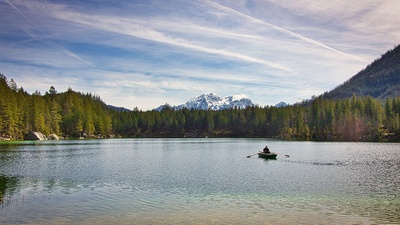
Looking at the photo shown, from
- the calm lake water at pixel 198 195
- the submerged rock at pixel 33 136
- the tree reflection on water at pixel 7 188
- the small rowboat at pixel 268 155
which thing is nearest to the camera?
the calm lake water at pixel 198 195

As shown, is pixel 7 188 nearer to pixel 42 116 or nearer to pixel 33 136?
pixel 33 136

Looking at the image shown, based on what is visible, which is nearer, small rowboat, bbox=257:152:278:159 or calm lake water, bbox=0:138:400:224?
calm lake water, bbox=0:138:400:224

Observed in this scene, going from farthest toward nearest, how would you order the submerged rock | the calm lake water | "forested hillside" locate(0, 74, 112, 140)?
the submerged rock → "forested hillside" locate(0, 74, 112, 140) → the calm lake water

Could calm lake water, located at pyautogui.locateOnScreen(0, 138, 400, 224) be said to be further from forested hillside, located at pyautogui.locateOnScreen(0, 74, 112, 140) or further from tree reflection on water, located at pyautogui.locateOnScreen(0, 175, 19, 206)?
forested hillside, located at pyautogui.locateOnScreen(0, 74, 112, 140)

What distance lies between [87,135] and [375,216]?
17592 centimetres

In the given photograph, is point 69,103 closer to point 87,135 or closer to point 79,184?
point 87,135

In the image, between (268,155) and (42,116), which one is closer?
(268,155)

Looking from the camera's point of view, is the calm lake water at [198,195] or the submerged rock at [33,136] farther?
the submerged rock at [33,136]

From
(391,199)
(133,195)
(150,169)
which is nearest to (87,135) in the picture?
(150,169)

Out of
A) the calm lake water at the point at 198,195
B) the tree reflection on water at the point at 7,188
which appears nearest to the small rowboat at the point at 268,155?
the calm lake water at the point at 198,195

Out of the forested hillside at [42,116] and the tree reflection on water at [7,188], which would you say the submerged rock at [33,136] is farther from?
the tree reflection on water at [7,188]

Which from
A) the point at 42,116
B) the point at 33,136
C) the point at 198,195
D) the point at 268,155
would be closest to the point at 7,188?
the point at 198,195

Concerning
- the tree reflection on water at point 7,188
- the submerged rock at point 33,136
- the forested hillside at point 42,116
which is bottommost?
the tree reflection on water at point 7,188

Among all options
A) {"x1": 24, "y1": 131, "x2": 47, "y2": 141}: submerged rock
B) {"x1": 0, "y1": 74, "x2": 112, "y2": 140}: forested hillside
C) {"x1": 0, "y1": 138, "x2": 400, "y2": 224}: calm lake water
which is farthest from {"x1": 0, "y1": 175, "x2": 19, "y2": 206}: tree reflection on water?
{"x1": 24, "y1": 131, "x2": 47, "y2": 141}: submerged rock
